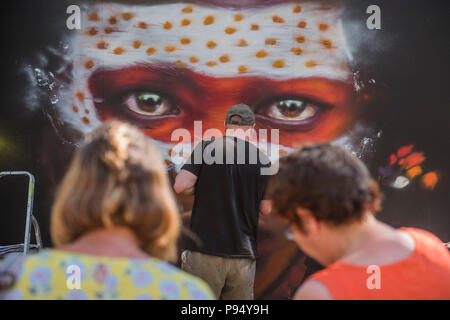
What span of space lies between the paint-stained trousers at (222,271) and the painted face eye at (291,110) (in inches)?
52.1

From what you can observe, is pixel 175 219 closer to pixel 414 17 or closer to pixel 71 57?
pixel 71 57

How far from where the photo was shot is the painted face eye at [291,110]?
3.44m

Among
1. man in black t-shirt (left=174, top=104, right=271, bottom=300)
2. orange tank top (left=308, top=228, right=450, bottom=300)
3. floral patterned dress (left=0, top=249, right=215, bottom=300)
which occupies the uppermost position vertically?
floral patterned dress (left=0, top=249, right=215, bottom=300)

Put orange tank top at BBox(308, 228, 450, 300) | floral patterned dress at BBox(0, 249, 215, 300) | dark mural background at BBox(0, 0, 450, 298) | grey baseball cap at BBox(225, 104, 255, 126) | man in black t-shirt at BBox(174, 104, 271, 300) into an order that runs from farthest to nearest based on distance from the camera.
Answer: dark mural background at BBox(0, 0, 450, 298) → grey baseball cap at BBox(225, 104, 255, 126) → man in black t-shirt at BBox(174, 104, 271, 300) → orange tank top at BBox(308, 228, 450, 300) → floral patterned dress at BBox(0, 249, 215, 300)

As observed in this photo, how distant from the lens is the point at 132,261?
1018 mm

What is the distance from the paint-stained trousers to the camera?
253 cm

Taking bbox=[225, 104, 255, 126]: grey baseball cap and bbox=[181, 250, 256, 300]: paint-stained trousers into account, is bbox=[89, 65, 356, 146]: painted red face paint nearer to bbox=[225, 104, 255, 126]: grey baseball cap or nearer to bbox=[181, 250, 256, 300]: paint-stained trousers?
bbox=[225, 104, 255, 126]: grey baseball cap

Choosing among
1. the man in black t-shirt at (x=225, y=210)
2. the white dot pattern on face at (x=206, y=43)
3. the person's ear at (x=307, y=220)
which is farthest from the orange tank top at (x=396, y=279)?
the white dot pattern on face at (x=206, y=43)

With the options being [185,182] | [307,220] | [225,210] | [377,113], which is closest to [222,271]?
[225,210]

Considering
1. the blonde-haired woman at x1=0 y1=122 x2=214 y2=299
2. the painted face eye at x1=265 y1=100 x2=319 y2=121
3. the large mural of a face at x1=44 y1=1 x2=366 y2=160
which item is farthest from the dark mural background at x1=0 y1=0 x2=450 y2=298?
the blonde-haired woman at x1=0 y1=122 x2=214 y2=299

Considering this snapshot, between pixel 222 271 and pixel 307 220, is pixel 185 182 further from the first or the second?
pixel 307 220

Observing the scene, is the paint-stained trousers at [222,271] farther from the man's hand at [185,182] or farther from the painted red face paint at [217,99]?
the painted red face paint at [217,99]
